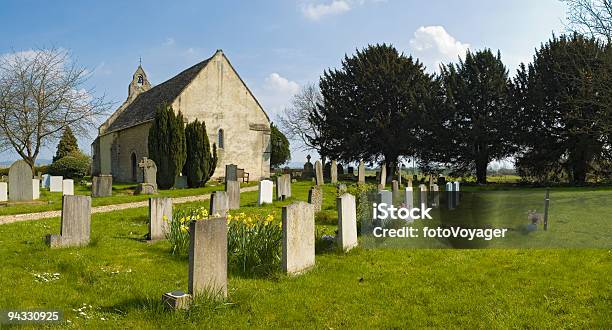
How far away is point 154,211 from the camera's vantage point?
858cm

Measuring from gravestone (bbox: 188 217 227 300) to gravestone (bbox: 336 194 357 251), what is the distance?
9.80 feet

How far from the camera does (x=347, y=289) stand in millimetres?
5500

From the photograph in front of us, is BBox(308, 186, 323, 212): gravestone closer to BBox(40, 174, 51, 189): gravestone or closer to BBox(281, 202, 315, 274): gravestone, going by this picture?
BBox(281, 202, 315, 274): gravestone

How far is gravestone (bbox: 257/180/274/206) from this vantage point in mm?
14242

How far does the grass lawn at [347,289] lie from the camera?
14.8ft

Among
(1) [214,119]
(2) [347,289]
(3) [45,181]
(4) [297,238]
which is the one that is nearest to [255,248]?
(4) [297,238]

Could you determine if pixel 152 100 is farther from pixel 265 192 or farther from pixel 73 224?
pixel 73 224

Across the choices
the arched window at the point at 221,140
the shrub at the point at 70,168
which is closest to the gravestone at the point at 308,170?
the arched window at the point at 221,140

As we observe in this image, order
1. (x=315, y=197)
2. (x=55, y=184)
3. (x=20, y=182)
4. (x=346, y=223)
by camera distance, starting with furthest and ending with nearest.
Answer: (x=55, y=184) < (x=20, y=182) < (x=315, y=197) < (x=346, y=223)

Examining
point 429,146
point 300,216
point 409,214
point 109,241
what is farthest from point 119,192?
point 429,146

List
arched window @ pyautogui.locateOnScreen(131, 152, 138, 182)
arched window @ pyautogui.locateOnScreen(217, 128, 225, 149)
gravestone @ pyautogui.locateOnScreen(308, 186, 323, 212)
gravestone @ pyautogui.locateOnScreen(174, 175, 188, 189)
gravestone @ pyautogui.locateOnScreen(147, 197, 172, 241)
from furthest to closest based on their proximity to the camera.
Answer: arched window @ pyautogui.locateOnScreen(131, 152, 138, 182) < arched window @ pyautogui.locateOnScreen(217, 128, 225, 149) < gravestone @ pyautogui.locateOnScreen(174, 175, 188, 189) < gravestone @ pyautogui.locateOnScreen(308, 186, 323, 212) < gravestone @ pyautogui.locateOnScreen(147, 197, 172, 241)

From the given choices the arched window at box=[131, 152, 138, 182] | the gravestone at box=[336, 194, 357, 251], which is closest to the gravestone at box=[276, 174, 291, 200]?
the gravestone at box=[336, 194, 357, 251]

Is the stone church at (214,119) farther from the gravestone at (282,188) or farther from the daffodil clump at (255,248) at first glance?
the daffodil clump at (255,248)

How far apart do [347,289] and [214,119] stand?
999 inches
